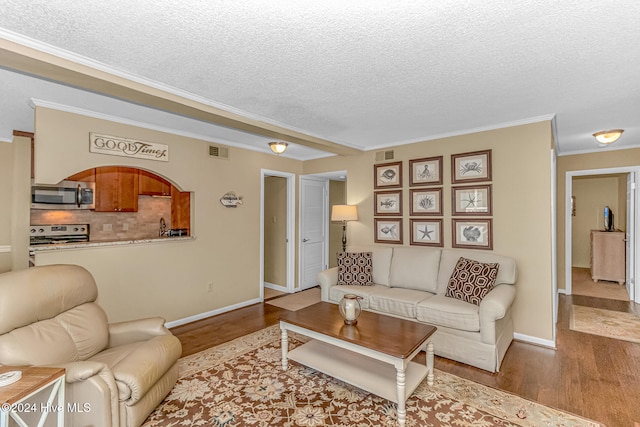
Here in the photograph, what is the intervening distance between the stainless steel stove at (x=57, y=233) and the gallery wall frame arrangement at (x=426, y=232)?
4.66 meters

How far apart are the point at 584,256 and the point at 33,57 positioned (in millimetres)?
10156

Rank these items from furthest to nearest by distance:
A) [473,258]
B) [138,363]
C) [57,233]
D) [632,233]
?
[632,233] → [57,233] → [473,258] → [138,363]

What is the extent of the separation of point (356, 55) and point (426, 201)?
2606 mm

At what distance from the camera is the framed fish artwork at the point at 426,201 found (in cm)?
402

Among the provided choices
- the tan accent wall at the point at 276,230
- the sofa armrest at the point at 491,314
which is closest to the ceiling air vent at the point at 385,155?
the tan accent wall at the point at 276,230

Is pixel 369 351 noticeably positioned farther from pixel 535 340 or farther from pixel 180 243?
pixel 180 243

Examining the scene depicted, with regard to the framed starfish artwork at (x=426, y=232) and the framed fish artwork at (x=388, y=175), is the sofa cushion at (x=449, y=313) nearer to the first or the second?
the framed starfish artwork at (x=426, y=232)

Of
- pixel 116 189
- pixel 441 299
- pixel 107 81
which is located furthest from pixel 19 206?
pixel 441 299

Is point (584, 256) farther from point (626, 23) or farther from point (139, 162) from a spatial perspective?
point (139, 162)

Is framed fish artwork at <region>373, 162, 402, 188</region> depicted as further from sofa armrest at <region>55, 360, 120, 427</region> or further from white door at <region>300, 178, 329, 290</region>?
sofa armrest at <region>55, 360, 120, 427</region>

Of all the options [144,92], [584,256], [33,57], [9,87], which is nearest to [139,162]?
[9,87]

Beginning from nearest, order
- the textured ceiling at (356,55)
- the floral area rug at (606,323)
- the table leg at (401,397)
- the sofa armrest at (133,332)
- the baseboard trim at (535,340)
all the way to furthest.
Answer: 1. the textured ceiling at (356,55)
2. the table leg at (401,397)
3. the sofa armrest at (133,332)
4. the baseboard trim at (535,340)
5. the floral area rug at (606,323)

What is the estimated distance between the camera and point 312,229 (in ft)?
19.1

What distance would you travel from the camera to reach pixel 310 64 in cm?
210
